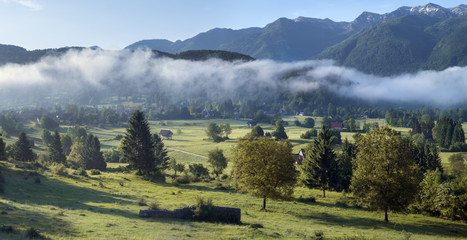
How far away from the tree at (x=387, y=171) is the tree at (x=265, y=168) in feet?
32.3

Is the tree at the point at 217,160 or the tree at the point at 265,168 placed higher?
the tree at the point at 265,168

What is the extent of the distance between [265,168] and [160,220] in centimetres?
1737

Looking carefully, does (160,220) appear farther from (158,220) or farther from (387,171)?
(387,171)

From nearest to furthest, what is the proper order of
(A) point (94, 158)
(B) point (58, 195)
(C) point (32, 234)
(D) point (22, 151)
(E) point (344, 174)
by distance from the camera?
1. (C) point (32, 234)
2. (B) point (58, 195)
3. (E) point (344, 174)
4. (D) point (22, 151)
5. (A) point (94, 158)

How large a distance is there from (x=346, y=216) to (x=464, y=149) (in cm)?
10703

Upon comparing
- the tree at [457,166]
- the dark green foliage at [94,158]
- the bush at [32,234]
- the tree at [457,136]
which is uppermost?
the tree at [457,136]

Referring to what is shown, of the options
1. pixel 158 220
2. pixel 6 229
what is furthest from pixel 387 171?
pixel 6 229

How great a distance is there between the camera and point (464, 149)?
115 metres

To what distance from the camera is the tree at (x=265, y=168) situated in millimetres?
40656

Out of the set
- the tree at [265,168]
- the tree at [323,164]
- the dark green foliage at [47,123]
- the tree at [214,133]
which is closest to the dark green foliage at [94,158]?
the tree at [265,168]

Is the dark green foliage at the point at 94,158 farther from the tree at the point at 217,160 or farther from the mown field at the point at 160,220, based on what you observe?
the tree at the point at 217,160

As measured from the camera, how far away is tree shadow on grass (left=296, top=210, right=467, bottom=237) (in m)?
34.6

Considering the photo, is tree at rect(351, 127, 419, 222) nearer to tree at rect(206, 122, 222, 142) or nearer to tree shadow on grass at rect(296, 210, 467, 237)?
tree shadow on grass at rect(296, 210, 467, 237)

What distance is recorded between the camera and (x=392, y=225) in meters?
36.4
